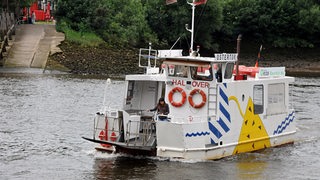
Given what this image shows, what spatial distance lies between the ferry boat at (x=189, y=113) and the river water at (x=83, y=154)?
472 millimetres

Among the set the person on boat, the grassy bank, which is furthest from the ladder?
the grassy bank

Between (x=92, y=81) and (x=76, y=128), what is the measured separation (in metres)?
20.0

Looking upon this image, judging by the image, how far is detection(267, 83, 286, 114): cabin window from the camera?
27.3m

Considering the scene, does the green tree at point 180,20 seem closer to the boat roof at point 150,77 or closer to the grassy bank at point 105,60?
the grassy bank at point 105,60

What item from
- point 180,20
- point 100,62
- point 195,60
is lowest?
point 100,62

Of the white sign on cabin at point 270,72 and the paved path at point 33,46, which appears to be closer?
the white sign on cabin at point 270,72

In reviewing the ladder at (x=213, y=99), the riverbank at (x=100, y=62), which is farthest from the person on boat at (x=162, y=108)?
the riverbank at (x=100, y=62)

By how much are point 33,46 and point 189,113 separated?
125 ft

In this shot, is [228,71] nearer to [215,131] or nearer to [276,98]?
[215,131]

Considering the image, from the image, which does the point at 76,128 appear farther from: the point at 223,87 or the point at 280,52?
the point at 280,52

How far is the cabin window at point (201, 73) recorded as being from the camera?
24.3 m

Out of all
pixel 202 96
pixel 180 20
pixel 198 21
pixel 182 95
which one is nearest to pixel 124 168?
pixel 182 95

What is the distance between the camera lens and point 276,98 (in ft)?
90.8

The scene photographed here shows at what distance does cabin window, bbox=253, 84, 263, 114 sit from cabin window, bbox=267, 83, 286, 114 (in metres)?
0.57
